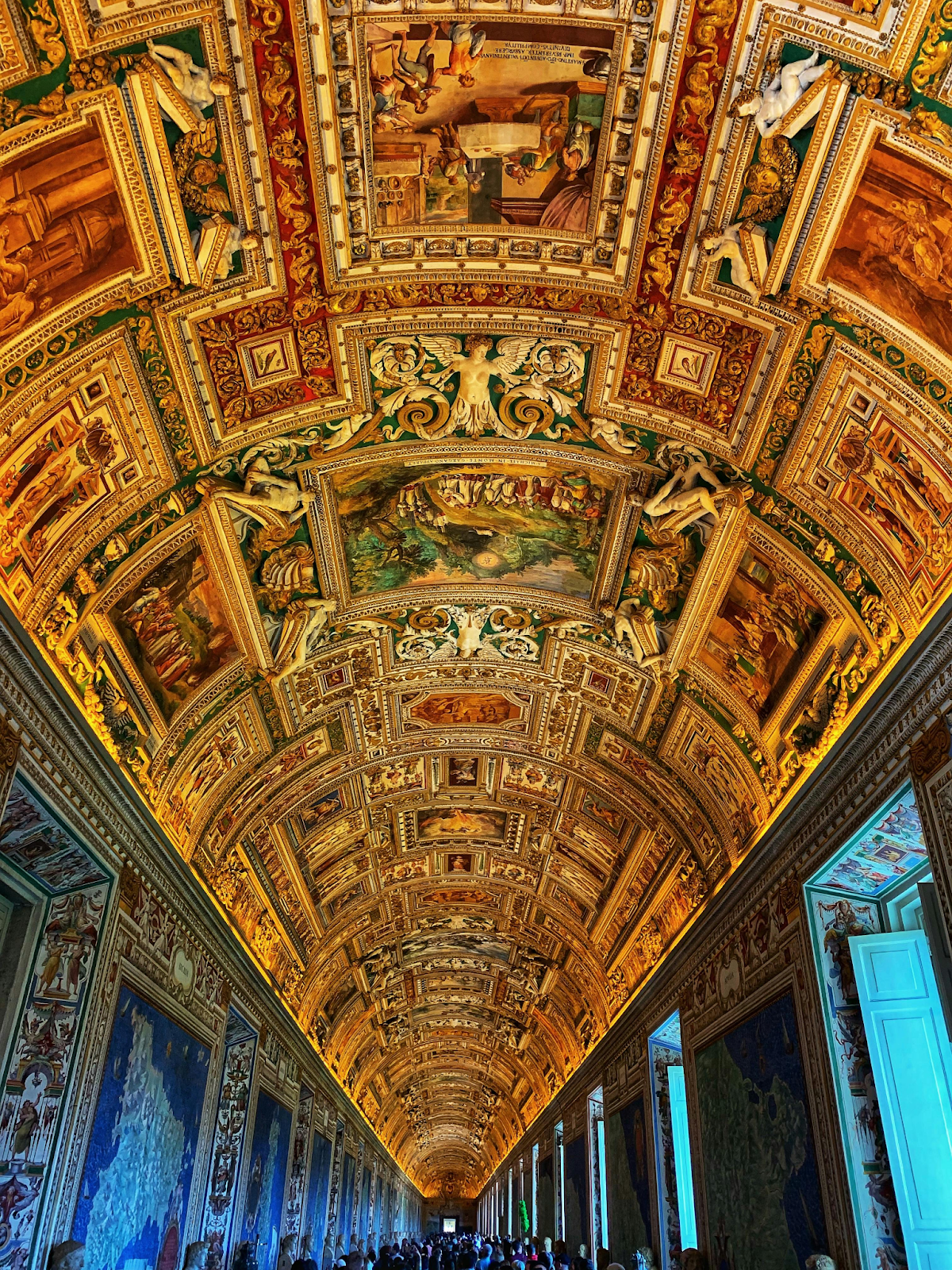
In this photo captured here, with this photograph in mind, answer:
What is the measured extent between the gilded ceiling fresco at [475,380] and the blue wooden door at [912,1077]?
7.50ft

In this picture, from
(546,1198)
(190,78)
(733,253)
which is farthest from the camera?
(546,1198)

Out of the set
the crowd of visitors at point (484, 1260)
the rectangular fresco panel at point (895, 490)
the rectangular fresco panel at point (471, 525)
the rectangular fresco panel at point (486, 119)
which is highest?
the rectangular fresco panel at point (486, 119)

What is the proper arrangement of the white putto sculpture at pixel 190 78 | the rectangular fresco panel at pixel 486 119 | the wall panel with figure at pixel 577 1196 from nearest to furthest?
the white putto sculpture at pixel 190 78 < the rectangular fresco panel at pixel 486 119 < the wall panel with figure at pixel 577 1196

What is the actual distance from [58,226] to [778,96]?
6187 millimetres

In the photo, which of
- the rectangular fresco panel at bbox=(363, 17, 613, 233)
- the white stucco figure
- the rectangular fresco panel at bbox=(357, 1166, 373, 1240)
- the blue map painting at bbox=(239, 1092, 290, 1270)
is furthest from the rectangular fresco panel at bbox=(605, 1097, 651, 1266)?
the rectangular fresco panel at bbox=(357, 1166, 373, 1240)

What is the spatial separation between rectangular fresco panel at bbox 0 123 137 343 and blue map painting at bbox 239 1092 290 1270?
639 inches

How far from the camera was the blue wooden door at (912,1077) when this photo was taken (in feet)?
30.9

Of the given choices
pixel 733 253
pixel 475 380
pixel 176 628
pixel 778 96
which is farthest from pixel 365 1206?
pixel 778 96

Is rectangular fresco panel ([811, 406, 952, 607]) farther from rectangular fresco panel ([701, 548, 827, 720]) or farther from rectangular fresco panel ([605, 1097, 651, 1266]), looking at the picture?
rectangular fresco panel ([605, 1097, 651, 1266])

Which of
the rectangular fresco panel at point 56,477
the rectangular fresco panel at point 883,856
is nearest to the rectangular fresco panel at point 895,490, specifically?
the rectangular fresco panel at point 883,856

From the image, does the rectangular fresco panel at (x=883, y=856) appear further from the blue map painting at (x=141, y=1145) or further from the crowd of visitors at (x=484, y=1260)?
the blue map painting at (x=141, y=1145)

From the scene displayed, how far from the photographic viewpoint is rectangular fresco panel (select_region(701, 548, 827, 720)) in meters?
11.9

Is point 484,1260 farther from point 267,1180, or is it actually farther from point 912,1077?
point 912,1077

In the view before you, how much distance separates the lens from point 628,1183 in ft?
66.1
